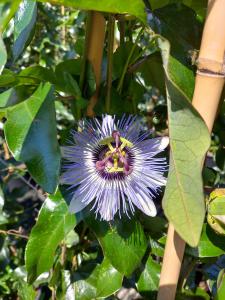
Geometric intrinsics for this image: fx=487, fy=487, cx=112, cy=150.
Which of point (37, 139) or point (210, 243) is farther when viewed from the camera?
point (210, 243)

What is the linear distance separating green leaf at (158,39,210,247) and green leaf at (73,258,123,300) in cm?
28

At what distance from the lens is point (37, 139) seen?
510 mm

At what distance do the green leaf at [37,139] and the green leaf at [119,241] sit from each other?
185mm

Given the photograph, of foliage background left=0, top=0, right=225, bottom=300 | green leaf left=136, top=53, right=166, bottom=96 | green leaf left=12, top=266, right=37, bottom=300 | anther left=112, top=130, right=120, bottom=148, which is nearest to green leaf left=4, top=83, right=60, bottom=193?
foliage background left=0, top=0, right=225, bottom=300

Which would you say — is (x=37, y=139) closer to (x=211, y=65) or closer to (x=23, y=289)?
(x=211, y=65)

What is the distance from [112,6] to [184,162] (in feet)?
0.54

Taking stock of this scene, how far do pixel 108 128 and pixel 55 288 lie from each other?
42 centimetres

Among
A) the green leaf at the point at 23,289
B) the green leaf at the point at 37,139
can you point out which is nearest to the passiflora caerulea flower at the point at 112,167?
the green leaf at the point at 37,139

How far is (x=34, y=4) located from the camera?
1.91 feet

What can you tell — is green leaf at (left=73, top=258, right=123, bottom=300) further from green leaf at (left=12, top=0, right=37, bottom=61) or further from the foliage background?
green leaf at (left=12, top=0, right=37, bottom=61)

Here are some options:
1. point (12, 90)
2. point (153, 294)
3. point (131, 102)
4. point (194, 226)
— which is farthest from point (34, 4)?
point (153, 294)

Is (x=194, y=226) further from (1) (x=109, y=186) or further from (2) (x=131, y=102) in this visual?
(2) (x=131, y=102)

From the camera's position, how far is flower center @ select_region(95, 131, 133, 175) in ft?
2.03

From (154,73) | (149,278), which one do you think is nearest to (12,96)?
(154,73)
